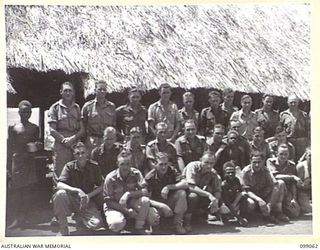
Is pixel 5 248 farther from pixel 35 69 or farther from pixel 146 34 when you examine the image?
pixel 146 34

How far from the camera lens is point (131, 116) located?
306cm

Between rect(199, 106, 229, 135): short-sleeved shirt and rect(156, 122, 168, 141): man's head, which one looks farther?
rect(199, 106, 229, 135): short-sleeved shirt

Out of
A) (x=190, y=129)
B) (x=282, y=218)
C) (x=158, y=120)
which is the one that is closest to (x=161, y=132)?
(x=158, y=120)

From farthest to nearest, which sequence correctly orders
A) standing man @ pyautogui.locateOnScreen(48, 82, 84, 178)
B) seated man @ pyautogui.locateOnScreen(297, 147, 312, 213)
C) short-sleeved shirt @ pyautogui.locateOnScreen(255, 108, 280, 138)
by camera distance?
short-sleeved shirt @ pyautogui.locateOnScreen(255, 108, 280, 138), seated man @ pyautogui.locateOnScreen(297, 147, 312, 213), standing man @ pyautogui.locateOnScreen(48, 82, 84, 178)

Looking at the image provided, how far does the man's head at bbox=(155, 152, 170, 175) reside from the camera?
9.62 feet

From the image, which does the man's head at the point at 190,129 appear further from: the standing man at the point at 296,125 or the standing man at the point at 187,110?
the standing man at the point at 296,125

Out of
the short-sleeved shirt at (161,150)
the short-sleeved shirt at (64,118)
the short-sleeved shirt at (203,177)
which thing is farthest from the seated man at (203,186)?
the short-sleeved shirt at (64,118)

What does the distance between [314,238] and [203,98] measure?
1.20 metres

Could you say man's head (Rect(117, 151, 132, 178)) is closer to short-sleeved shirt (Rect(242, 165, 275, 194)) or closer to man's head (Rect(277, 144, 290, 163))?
short-sleeved shirt (Rect(242, 165, 275, 194))

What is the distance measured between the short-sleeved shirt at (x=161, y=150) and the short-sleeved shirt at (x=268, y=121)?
66 centimetres

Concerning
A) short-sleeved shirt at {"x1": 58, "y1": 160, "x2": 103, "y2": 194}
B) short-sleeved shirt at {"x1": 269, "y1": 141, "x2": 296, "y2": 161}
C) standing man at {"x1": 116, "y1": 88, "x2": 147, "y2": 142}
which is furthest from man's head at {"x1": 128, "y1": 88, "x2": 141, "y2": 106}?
short-sleeved shirt at {"x1": 269, "y1": 141, "x2": 296, "y2": 161}

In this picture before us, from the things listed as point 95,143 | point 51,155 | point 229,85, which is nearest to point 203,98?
point 229,85

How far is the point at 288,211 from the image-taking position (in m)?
3.10

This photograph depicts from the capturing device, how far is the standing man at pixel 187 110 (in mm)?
3094
